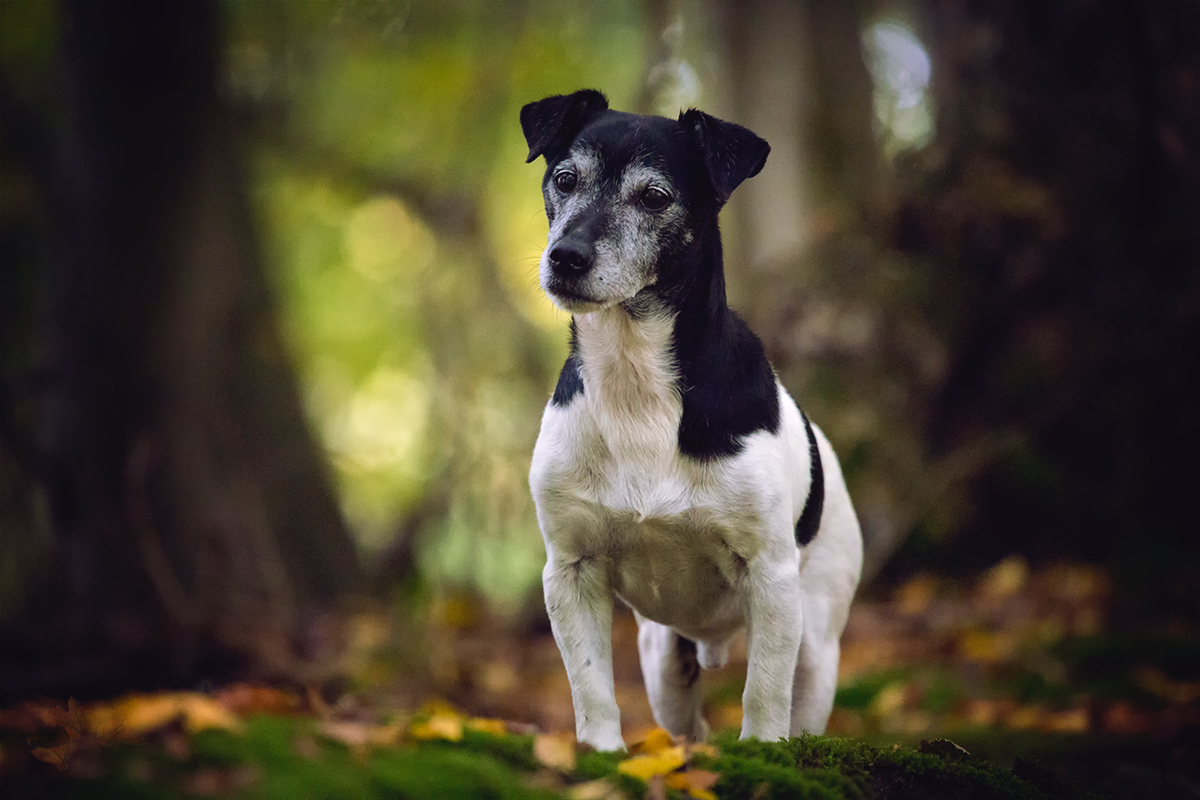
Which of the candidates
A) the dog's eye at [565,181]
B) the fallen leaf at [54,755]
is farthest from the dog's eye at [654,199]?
the fallen leaf at [54,755]

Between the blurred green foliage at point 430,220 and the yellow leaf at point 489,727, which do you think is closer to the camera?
the yellow leaf at point 489,727

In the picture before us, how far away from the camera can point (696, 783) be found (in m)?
3.00

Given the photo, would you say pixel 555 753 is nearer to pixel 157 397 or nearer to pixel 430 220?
pixel 157 397

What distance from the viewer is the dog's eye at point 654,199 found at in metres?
3.75

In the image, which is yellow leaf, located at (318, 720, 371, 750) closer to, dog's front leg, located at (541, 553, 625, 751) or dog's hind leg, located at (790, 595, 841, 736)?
dog's front leg, located at (541, 553, 625, 751)

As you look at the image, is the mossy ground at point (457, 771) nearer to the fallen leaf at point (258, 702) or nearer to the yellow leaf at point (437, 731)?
the yellow leaf at point (437, 731)

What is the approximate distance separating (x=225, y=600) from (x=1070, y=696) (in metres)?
6.03

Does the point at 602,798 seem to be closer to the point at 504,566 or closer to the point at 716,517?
the point at 716,517

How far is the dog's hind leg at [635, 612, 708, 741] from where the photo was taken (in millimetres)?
4473

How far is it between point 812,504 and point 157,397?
693cm

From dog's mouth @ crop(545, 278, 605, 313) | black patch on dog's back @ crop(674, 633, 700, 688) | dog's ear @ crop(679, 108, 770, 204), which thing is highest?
dog's ear @ crop(679, 108, 770, 204)

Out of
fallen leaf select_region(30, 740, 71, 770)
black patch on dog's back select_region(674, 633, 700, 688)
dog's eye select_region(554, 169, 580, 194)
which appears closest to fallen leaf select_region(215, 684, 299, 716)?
fallen leaf select_region(30, 740, 71, 770)

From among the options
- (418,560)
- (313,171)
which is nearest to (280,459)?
(418,560)

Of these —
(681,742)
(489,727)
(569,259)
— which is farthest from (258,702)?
(569,259)
